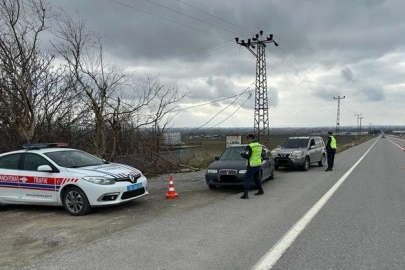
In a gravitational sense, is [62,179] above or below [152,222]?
above

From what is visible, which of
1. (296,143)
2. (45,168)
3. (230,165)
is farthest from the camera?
(296,143)

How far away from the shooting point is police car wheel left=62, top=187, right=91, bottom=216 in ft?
24.4

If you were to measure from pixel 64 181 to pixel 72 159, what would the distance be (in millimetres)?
936

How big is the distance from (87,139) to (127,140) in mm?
2136

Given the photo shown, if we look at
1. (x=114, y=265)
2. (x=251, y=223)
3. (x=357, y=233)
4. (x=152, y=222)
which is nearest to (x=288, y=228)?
(x=251, y=223)

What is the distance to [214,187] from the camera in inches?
432

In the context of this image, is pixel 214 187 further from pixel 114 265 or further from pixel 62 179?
pixel 114 265

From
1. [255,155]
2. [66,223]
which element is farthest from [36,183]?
[255,155]

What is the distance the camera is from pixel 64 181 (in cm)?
755

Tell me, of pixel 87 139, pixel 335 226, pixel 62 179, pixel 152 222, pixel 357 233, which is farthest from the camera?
pixel 87 139

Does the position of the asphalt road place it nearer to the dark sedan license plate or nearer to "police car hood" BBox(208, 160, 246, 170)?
the dark sedan license plate

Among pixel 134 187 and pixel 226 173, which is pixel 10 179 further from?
pixel 226 173

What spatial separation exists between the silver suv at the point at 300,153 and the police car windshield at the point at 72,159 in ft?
31.1

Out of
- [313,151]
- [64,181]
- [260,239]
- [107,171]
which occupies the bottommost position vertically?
[260,239]
